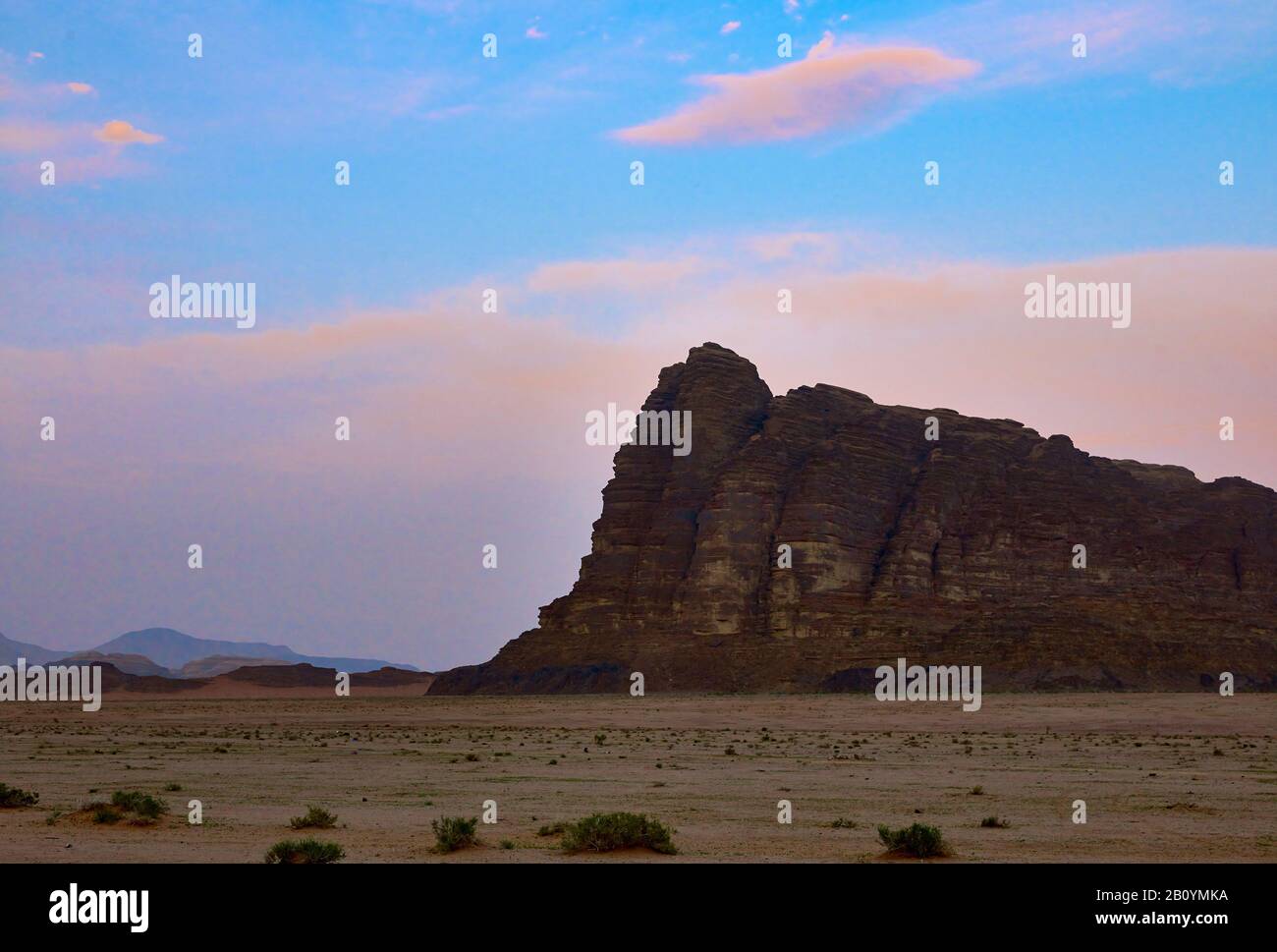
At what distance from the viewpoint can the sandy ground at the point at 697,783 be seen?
20422 mm

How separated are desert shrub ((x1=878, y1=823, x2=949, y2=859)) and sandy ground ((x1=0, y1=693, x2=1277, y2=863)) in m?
0.32

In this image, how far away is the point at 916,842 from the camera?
728 inches

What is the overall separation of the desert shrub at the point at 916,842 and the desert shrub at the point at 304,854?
7.77 meters

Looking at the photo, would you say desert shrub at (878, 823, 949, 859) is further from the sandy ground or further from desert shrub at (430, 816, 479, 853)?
desert shrub at (430, 816, 479, 853)

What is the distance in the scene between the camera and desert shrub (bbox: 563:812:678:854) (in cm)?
1906

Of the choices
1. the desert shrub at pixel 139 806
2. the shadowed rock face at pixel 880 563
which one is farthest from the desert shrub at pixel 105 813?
the shadowed rock face at pixel 880 563

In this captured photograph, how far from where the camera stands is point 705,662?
13300 cm

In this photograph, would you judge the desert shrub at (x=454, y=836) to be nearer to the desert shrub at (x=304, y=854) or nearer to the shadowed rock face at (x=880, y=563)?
the desert shrub at (x=304, y=854)

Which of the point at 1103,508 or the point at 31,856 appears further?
the point at 1103,508

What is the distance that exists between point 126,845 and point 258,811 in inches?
239

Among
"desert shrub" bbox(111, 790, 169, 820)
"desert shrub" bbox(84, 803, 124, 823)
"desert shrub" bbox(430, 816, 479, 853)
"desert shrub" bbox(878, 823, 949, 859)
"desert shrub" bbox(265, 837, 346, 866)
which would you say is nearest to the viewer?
"desert shrub" bbox(265, 837, 346, 866)

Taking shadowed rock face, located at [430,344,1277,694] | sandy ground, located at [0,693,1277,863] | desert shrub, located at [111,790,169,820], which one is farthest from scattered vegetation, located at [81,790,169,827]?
shadowed rock face, located at [430,344,1277,694]

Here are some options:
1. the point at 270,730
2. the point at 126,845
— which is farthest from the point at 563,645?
the point at 126,845
